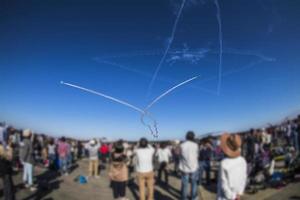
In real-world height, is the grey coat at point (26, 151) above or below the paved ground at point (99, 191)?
above

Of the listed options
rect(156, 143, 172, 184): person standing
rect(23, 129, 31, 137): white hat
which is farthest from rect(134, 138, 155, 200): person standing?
rect(23, 129, 31, 137): white hat

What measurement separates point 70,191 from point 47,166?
22.4 ft

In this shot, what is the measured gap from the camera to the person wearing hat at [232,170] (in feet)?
15.4

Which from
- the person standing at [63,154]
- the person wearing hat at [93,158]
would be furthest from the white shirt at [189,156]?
the person standing at [63,154]

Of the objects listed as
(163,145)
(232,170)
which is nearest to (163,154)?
(163,145)

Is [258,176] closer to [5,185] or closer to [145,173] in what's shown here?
[145,173]

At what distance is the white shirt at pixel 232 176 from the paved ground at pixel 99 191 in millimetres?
3627

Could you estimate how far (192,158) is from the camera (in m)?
7.34

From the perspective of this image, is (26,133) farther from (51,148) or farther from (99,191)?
(51,148)

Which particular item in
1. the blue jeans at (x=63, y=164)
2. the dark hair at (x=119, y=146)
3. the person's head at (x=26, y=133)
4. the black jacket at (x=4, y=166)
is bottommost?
the blue jeans at (x=63, y=164)

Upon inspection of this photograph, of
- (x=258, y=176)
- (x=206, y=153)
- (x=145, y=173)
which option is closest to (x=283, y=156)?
(x=258, y=176)

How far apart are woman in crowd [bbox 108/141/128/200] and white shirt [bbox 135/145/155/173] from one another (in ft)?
1.41

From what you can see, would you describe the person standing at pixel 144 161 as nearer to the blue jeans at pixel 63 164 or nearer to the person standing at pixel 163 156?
the person standing at pixel 163 156

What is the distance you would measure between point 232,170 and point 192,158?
2.67 metres
